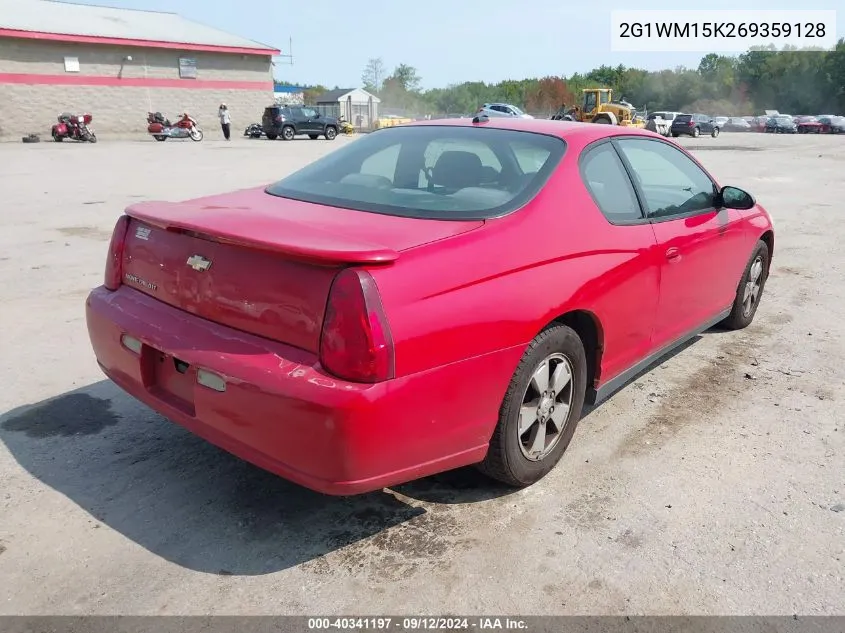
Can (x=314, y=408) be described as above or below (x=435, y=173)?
below

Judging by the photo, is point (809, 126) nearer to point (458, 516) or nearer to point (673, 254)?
point (673, 254)

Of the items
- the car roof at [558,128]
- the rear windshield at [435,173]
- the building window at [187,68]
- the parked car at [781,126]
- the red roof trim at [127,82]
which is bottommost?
the rear windshield at [435,173]

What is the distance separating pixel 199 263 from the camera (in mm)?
2623

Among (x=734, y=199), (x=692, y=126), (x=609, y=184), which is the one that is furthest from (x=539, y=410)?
(x=692, y=126)

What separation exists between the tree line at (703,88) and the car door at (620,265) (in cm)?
7817

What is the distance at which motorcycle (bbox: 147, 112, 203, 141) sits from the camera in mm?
30469

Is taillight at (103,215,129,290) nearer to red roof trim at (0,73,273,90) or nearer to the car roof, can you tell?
the car roof

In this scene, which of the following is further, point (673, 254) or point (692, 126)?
point (692, 126)

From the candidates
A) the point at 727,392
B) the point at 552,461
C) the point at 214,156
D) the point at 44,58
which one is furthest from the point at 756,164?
the point at 44,58

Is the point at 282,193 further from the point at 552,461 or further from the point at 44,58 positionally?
the point at 44,58

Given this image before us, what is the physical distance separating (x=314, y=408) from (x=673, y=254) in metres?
2.27

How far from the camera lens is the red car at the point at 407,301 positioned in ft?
7.42

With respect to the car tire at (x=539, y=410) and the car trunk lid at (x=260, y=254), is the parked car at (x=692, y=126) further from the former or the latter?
the car trunk lid at (x=260, y=254)

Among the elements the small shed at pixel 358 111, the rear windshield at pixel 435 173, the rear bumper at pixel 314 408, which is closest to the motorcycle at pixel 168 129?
the small shed at pixel 358 111
